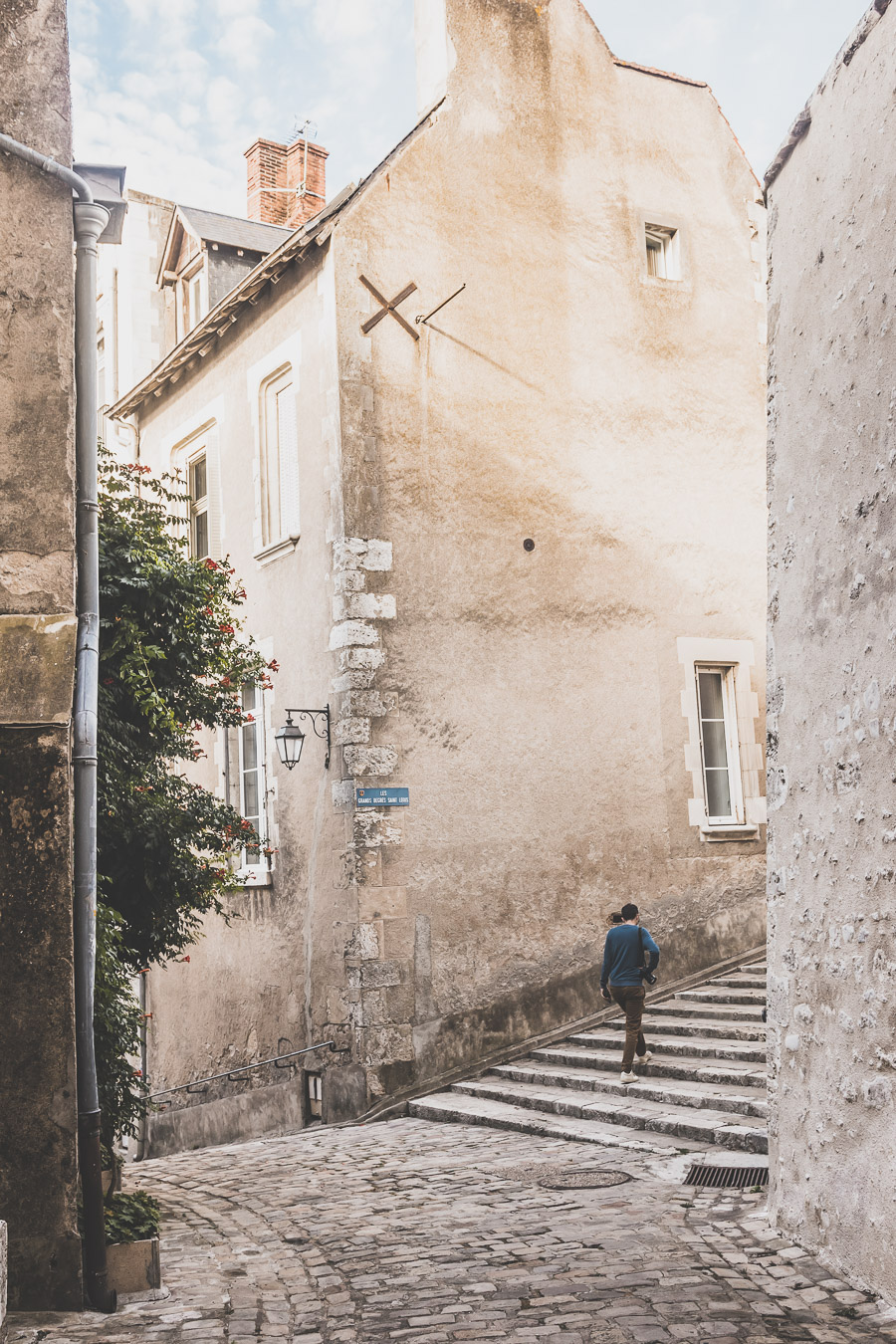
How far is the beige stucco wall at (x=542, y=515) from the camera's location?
11.2 metres

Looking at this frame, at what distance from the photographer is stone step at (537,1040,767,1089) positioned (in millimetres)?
9107

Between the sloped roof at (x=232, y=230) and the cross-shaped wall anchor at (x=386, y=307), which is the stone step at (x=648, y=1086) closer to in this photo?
the cross-shaped wall anchor at (x=386, y=307)

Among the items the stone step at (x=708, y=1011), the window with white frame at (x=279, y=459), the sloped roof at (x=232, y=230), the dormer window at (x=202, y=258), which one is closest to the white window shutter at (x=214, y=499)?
the window with white frame at (x=279, y=459)

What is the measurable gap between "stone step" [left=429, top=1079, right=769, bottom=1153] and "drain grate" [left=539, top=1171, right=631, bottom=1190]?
0.81m

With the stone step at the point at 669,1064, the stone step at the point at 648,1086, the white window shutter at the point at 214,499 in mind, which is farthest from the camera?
the white window shutter at the point at 214,499

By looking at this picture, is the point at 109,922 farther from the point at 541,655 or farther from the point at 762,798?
the point at 762,798

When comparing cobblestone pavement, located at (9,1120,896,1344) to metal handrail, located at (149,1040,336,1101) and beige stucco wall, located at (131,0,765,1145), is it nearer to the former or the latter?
metal handrail, located at (149,1040,336,1101)

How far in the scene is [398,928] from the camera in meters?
10.8

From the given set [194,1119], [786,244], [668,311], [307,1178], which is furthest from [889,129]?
[194,1119]

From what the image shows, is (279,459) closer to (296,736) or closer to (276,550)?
(276,550)

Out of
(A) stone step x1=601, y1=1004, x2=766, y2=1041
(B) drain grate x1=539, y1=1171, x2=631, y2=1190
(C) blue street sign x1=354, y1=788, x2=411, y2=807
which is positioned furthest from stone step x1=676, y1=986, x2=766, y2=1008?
(B) drain grate x1=539, y1=1171, x2=631, y2=1190

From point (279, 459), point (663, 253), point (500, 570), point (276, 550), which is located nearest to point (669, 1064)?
point (500, 570)

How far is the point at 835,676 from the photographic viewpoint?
18.2ft

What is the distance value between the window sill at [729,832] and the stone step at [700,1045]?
8.25 feet
